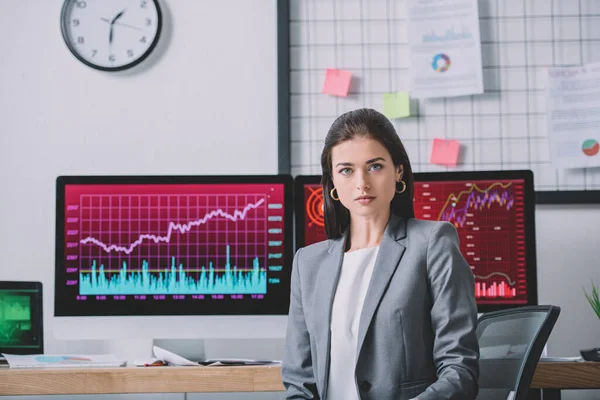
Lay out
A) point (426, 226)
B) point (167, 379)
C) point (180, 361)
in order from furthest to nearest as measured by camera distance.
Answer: point (180, 361)
point (167, 379)
point (426, 226)

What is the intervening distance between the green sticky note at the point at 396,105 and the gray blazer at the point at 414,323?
43.5 inches

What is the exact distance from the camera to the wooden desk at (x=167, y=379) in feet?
Result: 6.06

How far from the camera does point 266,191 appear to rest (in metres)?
2.17

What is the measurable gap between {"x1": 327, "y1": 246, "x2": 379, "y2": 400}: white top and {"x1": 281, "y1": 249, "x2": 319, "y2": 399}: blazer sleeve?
7cm

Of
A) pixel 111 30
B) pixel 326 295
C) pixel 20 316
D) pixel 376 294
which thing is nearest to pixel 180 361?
pixel 20 316

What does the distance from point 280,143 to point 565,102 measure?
0.94 metres

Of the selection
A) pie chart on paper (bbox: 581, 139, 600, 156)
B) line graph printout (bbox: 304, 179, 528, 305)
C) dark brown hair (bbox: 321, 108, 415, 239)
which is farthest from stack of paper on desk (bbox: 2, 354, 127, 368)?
pie chart on paper (bbox: 581, 139, 600, 156)

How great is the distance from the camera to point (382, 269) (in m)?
1.38

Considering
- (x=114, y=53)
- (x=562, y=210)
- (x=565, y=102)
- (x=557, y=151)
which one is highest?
(x=114, y=53)

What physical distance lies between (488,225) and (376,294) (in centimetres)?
89

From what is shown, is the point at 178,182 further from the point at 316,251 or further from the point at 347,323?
the point at 347,323

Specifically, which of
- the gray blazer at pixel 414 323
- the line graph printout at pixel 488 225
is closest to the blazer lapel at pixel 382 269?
the gray blazer at pixel 414 323

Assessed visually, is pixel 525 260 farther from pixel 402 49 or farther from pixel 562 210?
pixel 402 49

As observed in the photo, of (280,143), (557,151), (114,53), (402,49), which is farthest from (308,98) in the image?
(557,151)
